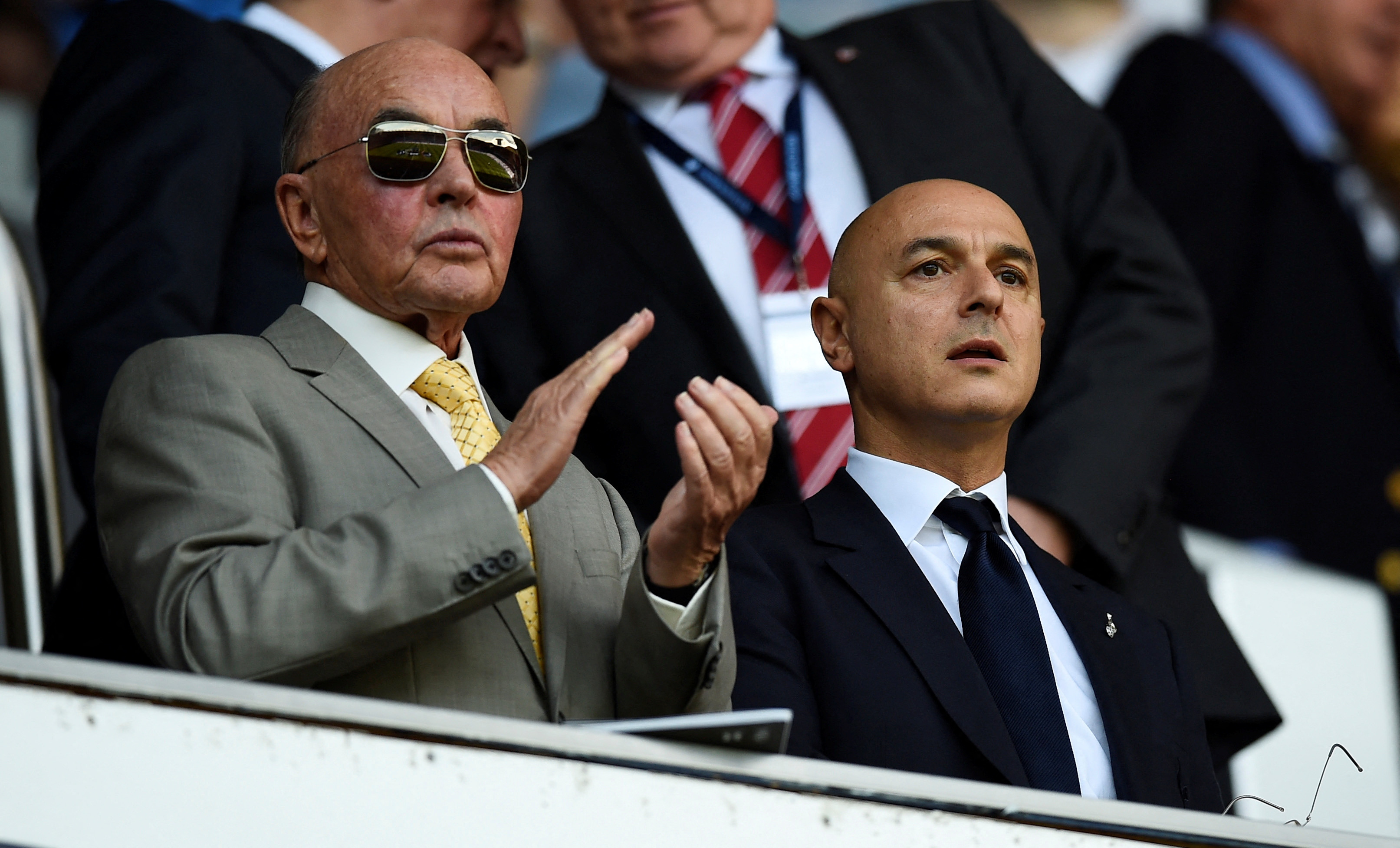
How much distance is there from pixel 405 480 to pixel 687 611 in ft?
1.02

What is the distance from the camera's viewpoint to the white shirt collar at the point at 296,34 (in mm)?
3043

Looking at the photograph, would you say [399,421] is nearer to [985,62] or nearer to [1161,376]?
[1161,376]

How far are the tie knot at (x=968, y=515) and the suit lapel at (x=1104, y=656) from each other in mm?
117

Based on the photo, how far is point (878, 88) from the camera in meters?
3.18

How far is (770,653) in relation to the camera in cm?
205

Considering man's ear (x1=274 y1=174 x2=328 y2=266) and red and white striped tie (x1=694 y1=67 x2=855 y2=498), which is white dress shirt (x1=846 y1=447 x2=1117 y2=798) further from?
man's ear (x1=274 y1=174 x2=328 y2=266)

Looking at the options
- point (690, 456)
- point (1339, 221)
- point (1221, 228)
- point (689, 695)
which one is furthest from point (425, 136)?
point (1339, 221)

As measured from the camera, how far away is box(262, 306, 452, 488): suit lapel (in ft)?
6.11

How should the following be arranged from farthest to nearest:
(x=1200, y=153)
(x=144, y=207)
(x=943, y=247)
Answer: (x=1200, y=153) < (x=144, y=207) < (x=943, y=247)

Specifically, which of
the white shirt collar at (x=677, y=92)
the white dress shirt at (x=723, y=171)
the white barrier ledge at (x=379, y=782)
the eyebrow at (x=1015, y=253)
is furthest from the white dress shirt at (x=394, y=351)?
the white shirt collar at (x=677, y=92)

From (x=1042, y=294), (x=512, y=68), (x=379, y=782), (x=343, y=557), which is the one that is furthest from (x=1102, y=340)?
(x=379, y=782)

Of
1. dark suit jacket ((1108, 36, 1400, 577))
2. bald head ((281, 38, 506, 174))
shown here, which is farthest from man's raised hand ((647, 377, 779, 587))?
dark suit jacket ((1108, 36, 1400, 577))

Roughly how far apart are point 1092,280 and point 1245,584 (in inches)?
51.0

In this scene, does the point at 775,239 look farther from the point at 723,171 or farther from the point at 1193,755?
the point at 1193,755
